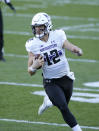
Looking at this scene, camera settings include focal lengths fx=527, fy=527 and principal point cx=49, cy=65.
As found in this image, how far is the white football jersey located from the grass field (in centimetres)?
87

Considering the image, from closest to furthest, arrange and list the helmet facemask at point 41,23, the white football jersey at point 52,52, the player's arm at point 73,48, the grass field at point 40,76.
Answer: the player's arm at point 73,48
the helmet facemask at point 41,23
the white football jersey at point 52,52
the grass field at point 40,76

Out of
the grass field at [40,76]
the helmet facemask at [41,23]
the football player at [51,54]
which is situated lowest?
the grass field at [40,76]

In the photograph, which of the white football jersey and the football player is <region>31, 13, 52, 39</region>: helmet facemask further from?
the white football jersey

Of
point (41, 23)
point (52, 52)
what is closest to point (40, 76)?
point (52, 52)

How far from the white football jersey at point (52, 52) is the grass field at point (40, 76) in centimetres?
87

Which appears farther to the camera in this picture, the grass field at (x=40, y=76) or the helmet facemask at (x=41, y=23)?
the grass field at (x=40, y=76)

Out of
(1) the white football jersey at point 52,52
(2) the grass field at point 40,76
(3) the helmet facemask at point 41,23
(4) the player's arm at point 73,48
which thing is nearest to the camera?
(4) the player's arm at point 73,48

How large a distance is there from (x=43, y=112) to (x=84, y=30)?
7852mm

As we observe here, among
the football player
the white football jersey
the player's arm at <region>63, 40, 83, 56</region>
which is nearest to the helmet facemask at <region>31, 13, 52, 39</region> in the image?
the football player

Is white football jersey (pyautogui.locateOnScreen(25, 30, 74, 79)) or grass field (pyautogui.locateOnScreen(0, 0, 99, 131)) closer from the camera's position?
white football jersey (pyautogui.locateOnScreen(25, 30, 74, 79))

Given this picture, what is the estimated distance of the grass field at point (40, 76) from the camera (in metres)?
7.95

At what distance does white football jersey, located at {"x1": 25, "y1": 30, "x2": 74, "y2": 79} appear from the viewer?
7.21 metres

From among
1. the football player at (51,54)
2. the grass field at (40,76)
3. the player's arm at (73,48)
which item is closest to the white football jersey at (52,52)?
the football player at (51,54)

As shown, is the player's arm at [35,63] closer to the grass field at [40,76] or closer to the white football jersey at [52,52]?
the white football jersey at [52,52]
